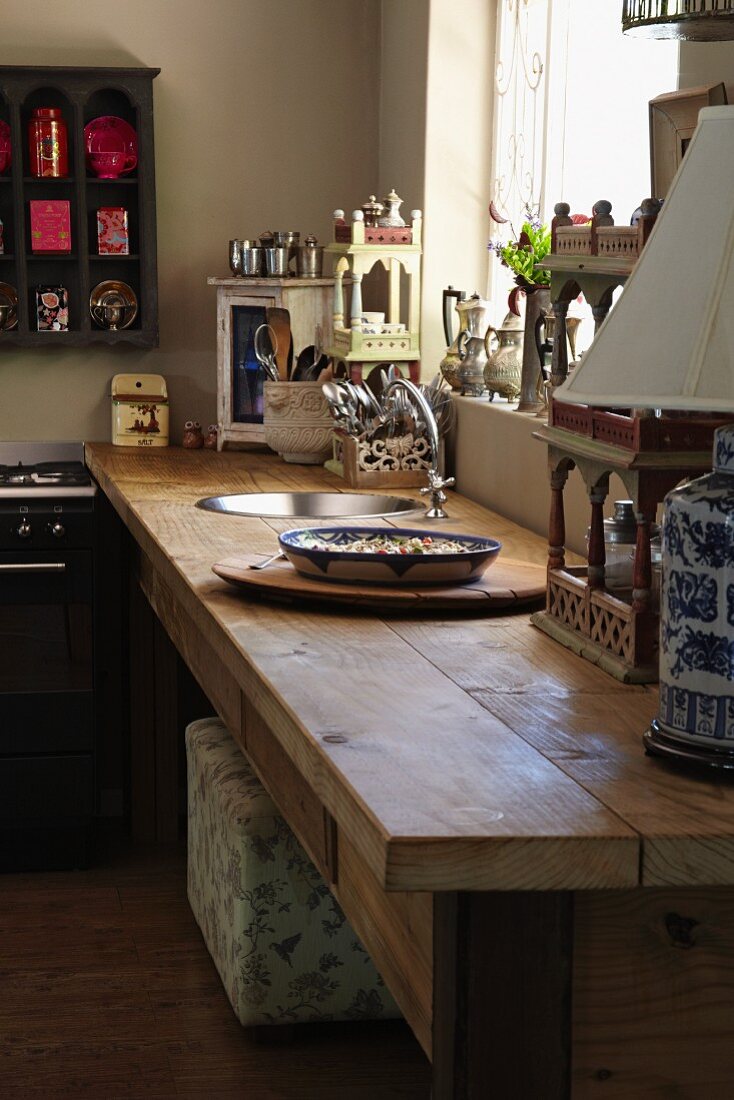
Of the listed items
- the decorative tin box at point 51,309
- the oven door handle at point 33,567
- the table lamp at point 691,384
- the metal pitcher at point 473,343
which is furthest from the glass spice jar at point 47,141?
the table lamp at point 691,384

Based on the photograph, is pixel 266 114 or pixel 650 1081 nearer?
pixel 650 1081

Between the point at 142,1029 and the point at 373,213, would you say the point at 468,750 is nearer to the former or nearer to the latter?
the point at 142,1029

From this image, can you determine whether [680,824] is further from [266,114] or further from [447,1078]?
[266,114]

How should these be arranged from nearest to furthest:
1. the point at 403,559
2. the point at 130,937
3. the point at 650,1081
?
the point at 650,1081, the point at 403,559, the point at 130,937

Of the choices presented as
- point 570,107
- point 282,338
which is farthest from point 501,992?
point 282,338

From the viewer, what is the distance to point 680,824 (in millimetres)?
1285

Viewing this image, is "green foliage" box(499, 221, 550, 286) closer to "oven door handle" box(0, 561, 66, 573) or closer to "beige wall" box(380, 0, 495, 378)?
"beige wall" box(380, 0, 495, 378)

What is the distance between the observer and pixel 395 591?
7.39 feet

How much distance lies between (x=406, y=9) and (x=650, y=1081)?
3.41 metres

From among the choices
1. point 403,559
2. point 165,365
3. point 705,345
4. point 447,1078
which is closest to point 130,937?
point 403,559

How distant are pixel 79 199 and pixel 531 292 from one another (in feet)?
5.28

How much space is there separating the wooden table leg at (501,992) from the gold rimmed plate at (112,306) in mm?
3273

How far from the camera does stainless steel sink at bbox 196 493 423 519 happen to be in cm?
339

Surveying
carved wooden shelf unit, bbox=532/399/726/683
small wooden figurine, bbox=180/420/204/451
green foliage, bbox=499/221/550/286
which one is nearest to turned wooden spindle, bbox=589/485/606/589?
carved wooden shelf unit, bbox=532/399/726/683
